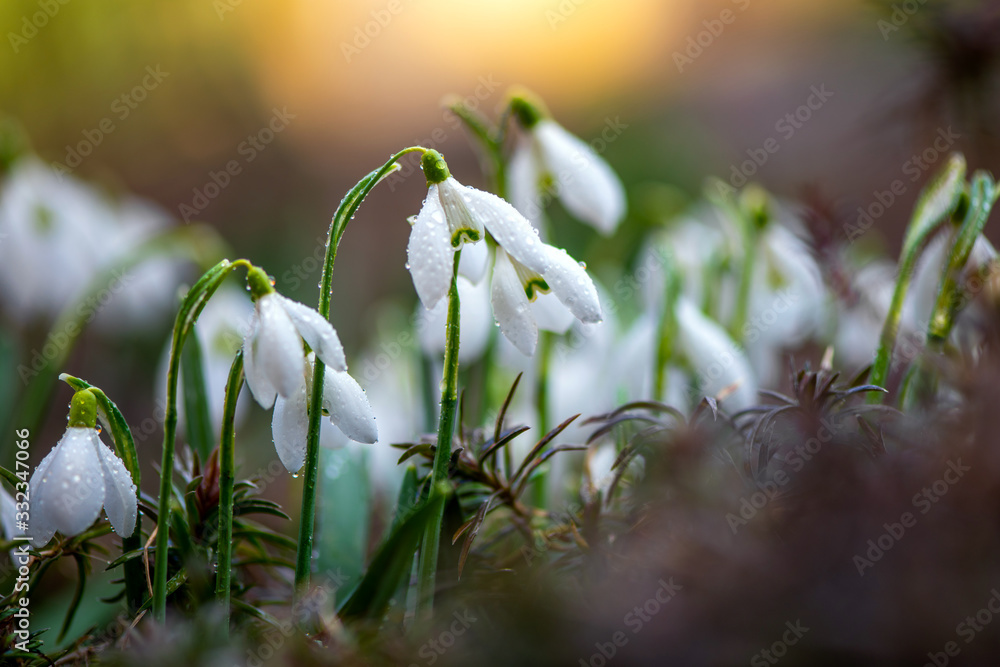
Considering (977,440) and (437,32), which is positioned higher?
(437,32)

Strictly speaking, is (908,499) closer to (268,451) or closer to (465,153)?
(268,451)

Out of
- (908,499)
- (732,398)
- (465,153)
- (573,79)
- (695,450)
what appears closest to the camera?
(908,499)

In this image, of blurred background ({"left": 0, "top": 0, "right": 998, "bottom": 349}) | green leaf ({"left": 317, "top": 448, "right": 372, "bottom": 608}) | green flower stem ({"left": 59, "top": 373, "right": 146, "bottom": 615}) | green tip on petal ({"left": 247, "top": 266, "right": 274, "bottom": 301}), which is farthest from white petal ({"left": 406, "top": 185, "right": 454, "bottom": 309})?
blurred background ({"left": 0, "top": 0, "right": 998, "bottom": 349})

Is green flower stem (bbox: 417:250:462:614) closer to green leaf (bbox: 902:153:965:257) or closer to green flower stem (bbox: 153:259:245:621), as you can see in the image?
green flower stem (bbox: 153:259:245:621)

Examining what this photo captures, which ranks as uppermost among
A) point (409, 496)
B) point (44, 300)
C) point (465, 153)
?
point (465, 153)

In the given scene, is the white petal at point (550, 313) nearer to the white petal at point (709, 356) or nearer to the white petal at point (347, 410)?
the white petal at point (347, 410)

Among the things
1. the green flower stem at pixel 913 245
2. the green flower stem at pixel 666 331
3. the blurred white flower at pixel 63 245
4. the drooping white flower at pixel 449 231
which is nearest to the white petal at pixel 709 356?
the green flower stem at pixel 666 331

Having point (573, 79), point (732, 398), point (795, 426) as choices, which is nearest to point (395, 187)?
point (573, 79)
